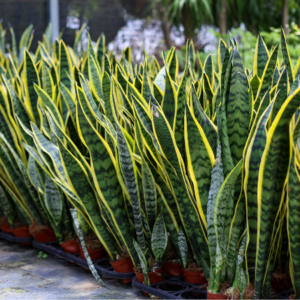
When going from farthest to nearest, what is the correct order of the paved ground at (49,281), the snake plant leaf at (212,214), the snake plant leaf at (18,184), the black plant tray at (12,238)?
the black plant tray at (12,238), the snake plant leaf at (18,184), the paved ground at (49,281), the snake plant leaf at (212,214)

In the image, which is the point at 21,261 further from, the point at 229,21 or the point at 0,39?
the point at 229,21

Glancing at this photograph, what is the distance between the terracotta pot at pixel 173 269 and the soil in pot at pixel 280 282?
27cm

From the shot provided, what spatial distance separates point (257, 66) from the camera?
50.4 inches

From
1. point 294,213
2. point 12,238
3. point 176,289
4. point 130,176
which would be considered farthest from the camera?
point 12,238

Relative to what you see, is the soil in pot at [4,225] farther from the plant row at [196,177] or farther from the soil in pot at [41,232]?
the plant row at [196,177]

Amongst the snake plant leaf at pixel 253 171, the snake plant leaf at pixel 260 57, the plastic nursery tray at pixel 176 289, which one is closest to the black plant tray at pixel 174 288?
the plastic nursery tray at pixel 176 289

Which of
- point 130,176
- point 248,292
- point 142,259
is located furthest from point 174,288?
point 130,176

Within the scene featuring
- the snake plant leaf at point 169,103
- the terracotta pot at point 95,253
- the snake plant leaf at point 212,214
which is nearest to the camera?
the snake plant leaf at point 212,214

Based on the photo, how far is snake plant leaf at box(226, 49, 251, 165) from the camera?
92cm

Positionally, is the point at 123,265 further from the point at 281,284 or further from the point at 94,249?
the point at 281,284

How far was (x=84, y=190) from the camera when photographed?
109 cm

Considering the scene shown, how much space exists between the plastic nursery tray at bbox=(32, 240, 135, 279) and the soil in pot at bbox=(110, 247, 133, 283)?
19mm

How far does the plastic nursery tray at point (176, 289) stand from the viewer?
961 millimetres

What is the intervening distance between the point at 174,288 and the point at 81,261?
0.33m
